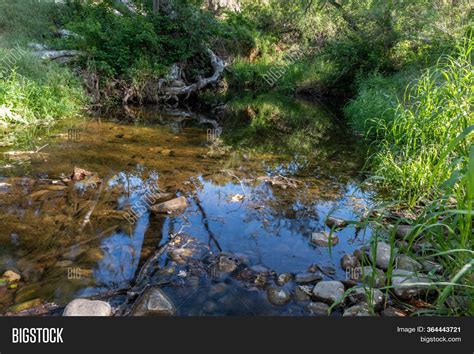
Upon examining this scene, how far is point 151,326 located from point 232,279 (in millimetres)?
1130

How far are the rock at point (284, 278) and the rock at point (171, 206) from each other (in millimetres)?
1655

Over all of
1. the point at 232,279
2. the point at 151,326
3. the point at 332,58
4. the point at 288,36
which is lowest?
the point at 232,279

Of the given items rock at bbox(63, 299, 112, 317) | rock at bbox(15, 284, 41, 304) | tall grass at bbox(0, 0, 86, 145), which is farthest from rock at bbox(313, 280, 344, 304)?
tall grass at bbox(0, 0, 86, 145)

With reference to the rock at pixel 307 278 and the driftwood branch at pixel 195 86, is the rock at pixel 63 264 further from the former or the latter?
the driftwood branch at pixel 195 86

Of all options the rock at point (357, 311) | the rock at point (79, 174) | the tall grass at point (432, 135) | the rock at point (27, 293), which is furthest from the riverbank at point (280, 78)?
the rock at point (27, 293)

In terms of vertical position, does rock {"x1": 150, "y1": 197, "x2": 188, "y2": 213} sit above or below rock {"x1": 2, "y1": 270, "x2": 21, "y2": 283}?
above

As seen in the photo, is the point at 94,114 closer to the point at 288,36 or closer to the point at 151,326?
the point at 151,326

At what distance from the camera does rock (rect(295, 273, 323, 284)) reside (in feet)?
9.84

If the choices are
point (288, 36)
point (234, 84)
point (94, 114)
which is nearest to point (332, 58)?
point (234, 84)

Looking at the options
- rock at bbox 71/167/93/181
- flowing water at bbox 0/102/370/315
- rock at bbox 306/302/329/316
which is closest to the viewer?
rock at bbox 306/302/329/316

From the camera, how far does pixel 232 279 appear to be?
9.96ft

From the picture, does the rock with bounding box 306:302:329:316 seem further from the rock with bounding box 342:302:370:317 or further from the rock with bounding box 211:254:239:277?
the rock with bounding box 211:254:239:277

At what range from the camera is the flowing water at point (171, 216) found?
2.90m

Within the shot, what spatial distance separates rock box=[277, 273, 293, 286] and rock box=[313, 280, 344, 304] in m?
0.25
